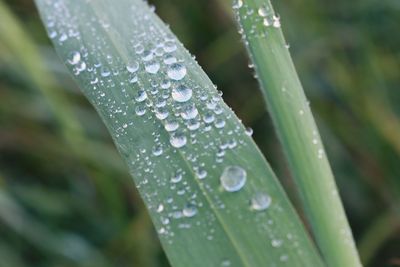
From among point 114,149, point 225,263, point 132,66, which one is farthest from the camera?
point 114,149

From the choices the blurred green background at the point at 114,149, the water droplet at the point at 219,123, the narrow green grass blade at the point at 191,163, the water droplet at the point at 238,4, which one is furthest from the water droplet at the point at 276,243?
the blurred green background at the point at 114,149

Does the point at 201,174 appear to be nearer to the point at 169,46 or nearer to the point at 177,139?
the point at 177,139

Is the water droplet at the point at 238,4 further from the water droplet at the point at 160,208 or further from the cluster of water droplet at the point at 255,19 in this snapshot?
the water droplet at the point at 160,208

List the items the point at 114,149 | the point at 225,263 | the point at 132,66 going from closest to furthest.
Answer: the point at 225,263
the point at 132,66
the point at 114,149

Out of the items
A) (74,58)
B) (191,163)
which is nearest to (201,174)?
(191,163)

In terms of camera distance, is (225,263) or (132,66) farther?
(132,66)

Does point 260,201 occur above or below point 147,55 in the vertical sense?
below

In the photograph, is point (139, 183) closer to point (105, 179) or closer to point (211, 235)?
point (211, 235)
